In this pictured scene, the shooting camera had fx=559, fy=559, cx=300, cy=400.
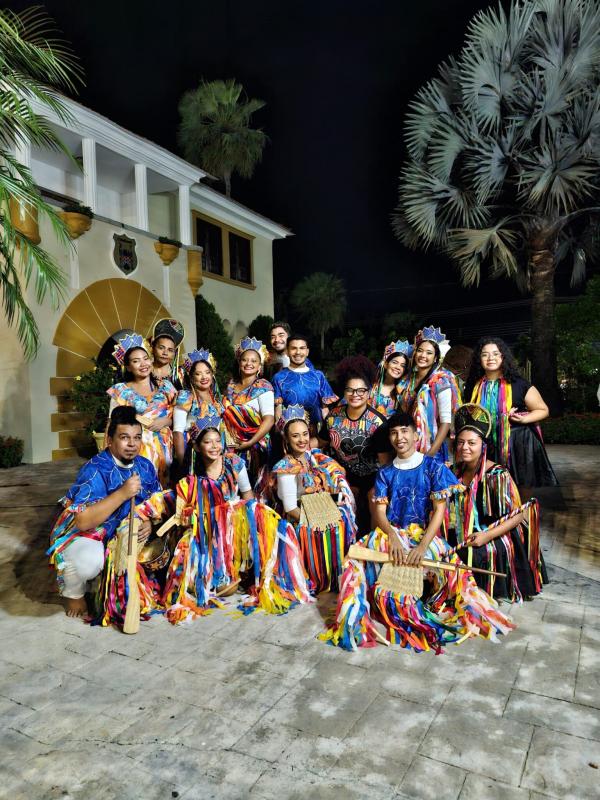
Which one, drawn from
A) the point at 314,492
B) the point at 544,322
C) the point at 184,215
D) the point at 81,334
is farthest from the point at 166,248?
the point at 314,492

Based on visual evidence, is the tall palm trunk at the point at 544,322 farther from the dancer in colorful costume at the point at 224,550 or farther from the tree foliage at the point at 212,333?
the dancer in colorful costume at the point at 224,550

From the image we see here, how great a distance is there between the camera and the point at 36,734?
2207 millimetres

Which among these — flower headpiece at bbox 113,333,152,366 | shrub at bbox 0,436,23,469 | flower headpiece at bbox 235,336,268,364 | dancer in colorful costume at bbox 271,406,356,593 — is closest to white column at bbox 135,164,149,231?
shrub at bbox 0,436,23,469

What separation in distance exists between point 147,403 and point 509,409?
269 centimetres

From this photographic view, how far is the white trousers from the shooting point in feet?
10.7

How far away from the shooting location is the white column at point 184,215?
13562 mm

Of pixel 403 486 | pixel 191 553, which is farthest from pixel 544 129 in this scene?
pixel 191 553

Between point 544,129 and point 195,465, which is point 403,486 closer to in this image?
point 195,465

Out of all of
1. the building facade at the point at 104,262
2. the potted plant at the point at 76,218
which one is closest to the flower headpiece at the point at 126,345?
the building facade at the point at 104,262

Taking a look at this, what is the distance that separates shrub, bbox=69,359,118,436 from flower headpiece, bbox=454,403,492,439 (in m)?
7.21

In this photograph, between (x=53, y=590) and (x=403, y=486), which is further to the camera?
(x=53, y=590)

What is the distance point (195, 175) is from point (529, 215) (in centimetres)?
773

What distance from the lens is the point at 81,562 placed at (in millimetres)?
3252

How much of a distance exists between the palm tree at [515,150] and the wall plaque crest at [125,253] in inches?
227
